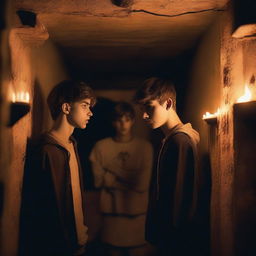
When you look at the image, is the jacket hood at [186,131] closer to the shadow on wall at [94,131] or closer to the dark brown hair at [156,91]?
the dark brown hair at [156,91]

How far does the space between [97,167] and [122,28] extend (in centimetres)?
207

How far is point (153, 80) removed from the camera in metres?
3.20

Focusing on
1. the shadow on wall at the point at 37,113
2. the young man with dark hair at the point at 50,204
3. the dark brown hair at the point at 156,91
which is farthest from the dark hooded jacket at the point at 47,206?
the dark brown hair at the point at 156,91

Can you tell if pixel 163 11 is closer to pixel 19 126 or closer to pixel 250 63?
pixel 250 63

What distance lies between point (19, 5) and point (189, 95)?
268cm

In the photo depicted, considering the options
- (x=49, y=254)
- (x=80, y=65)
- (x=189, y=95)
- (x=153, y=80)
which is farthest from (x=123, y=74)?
(x=49, y=254)

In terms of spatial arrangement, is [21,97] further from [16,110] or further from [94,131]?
[94,131]

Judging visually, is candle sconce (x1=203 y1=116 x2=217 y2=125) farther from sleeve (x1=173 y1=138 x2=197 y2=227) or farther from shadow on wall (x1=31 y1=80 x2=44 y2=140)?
shadow on wall (x1=31 y1=80 x2=44 y2=140)

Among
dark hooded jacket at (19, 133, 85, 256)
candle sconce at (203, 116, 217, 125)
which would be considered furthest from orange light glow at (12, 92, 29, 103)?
candle sconce at (203, 116, 217, 125)

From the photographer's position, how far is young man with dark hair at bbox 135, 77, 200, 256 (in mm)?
2844

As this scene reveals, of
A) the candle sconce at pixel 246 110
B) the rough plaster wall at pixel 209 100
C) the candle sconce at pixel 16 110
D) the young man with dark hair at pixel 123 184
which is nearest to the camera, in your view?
the candle sconce at pixel 16 110

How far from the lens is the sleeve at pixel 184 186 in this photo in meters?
2.83

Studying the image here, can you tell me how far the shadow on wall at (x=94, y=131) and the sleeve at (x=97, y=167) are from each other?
3.68 ft


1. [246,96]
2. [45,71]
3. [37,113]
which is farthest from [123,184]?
[246,96]
